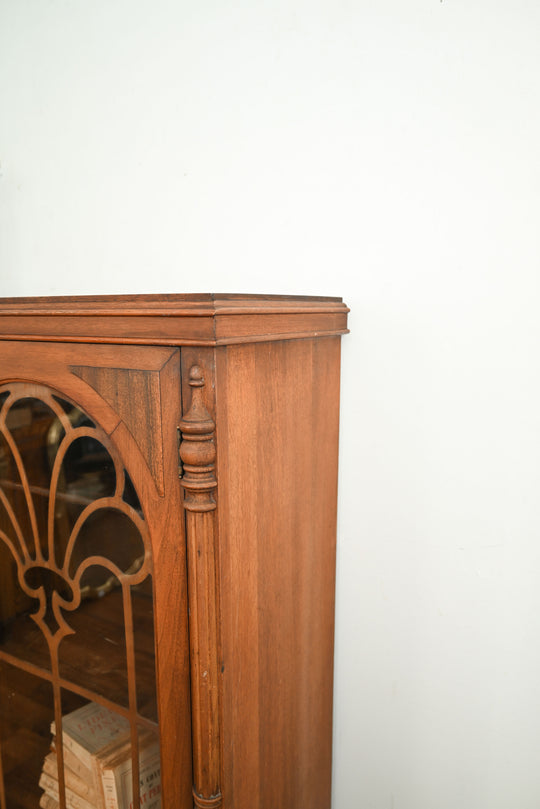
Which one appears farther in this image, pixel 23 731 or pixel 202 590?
pixel 23 731

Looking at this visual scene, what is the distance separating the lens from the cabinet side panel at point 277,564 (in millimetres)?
646

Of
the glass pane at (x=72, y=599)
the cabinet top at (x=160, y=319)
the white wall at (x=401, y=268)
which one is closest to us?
the cabinet top at (x=160, y=319)

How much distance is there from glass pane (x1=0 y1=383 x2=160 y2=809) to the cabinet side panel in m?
0.11

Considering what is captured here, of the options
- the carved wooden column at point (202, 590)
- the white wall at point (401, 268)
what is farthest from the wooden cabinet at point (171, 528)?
the white wall at point (401, 268)

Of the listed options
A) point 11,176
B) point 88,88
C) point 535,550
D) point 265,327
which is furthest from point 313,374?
point 11,176

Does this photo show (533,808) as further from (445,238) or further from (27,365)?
(27,365)

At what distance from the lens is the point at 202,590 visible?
617mm

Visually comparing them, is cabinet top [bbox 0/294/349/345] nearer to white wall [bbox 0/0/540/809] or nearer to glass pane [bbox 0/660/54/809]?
white wall [bbox 0/0/540/809]

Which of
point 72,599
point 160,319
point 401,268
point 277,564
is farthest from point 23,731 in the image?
point 401,268

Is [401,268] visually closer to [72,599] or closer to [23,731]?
[72,599]

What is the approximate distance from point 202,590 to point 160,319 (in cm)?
30

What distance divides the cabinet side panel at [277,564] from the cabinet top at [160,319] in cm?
3

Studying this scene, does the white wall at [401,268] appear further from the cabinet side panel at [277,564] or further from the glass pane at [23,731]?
the glass pane at [23,731]

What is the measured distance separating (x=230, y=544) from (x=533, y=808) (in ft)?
2.43
